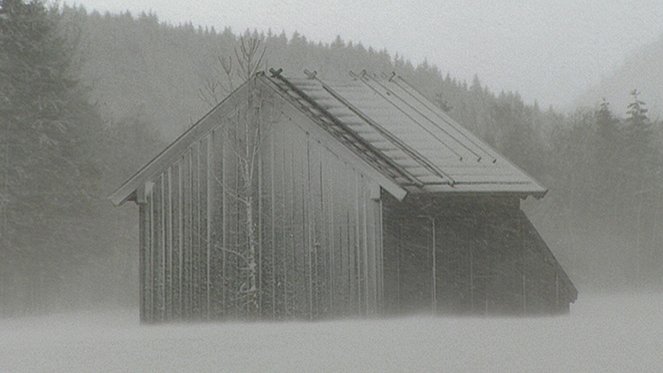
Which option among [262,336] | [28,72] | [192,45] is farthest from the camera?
[192,45]

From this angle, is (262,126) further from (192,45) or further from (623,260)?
(192,45)

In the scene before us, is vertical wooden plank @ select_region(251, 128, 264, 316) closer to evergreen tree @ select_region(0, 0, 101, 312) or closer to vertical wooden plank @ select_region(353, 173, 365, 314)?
vertical wooden plank @ select_region(353, 173, 365, 314)

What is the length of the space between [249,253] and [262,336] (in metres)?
5.01

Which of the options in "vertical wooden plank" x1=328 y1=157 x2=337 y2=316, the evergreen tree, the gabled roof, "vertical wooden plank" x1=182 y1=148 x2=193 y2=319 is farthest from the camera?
the evergreen tree

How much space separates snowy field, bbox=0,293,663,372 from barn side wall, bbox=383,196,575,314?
188 cm

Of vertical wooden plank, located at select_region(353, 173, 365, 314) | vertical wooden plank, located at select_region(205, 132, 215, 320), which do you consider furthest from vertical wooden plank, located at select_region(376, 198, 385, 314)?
vertical wooden plank, located at select_region(205, 132, 215, 320)

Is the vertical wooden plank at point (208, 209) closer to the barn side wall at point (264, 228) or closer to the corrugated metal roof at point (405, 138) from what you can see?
the barn side wall at point (264, 228)

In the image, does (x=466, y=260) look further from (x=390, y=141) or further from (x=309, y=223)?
(x=309, y=223)

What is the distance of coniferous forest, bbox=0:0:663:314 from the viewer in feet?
124

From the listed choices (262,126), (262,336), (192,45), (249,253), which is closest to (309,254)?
(249,253)

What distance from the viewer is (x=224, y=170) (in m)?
23.0

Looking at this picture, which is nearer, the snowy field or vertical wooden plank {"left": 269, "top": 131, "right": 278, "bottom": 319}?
the snowy field

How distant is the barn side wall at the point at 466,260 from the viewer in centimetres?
2192

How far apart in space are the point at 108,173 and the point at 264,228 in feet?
101
